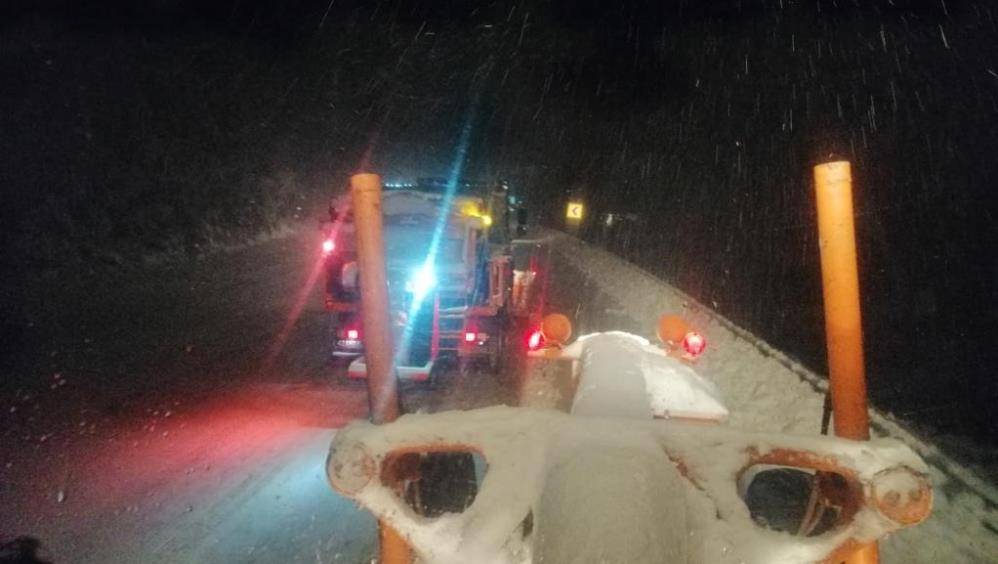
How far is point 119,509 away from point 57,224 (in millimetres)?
14431

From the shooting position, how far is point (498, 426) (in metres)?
2.14

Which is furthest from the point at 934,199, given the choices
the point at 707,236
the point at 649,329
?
→ the point at 649,329

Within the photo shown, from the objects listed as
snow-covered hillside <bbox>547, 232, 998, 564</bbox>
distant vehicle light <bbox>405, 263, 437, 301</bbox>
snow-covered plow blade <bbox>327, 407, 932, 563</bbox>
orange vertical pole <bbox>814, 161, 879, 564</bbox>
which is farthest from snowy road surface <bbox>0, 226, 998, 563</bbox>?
orange vertical pole <bbox>814, 161, 879, 564</bbox>

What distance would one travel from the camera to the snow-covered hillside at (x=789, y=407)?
16.1 ft

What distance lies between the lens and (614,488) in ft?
5.83

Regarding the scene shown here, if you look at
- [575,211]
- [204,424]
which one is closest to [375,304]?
[204,424]

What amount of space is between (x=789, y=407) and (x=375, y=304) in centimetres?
717

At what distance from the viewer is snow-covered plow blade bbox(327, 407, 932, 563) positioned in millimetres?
1736

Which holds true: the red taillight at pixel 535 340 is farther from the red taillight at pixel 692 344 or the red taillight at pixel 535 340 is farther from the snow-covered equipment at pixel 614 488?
the snow-covered equipment at pixel 614 488

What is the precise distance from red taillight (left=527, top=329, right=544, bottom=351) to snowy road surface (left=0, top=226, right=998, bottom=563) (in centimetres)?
185

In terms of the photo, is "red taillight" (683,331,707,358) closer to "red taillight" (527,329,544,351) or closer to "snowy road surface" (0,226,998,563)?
"red taillight" (527,329,544,351)

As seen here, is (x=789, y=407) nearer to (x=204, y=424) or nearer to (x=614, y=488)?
(x=204, y=424)

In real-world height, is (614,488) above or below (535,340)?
below

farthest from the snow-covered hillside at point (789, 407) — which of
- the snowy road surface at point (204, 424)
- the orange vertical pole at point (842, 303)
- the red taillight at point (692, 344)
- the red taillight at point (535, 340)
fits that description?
the red taillight at point (535, 340)
